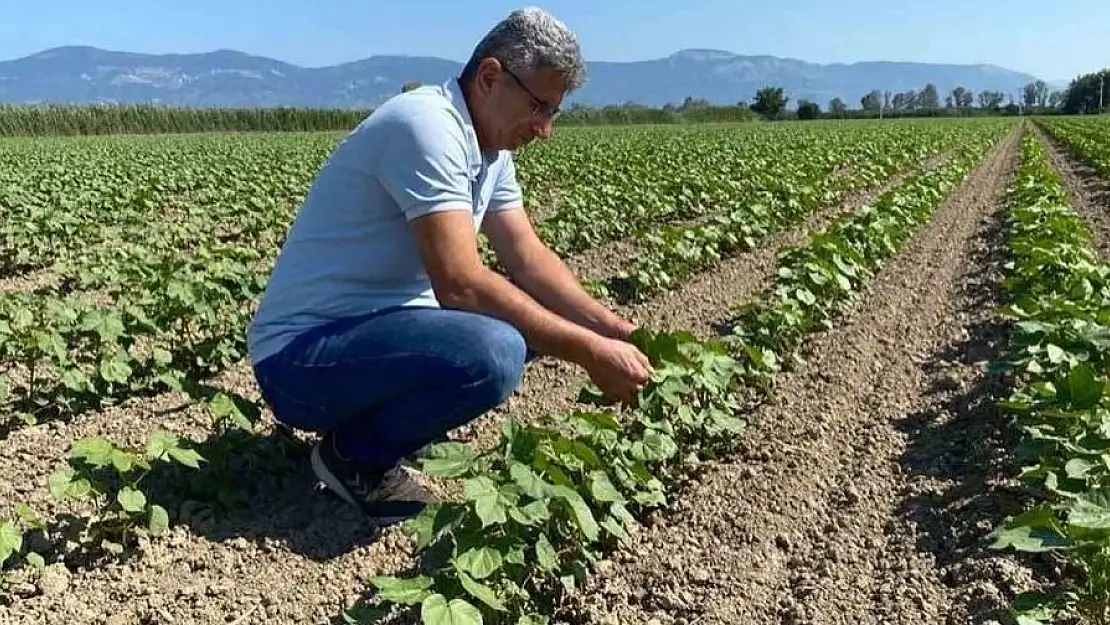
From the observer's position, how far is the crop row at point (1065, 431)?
7.34 feet

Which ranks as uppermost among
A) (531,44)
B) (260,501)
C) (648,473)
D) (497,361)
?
(531,44)

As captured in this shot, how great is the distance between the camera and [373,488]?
10.4 ft

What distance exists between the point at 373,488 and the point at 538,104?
1234 mm

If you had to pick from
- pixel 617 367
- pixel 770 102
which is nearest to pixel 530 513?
pixel 617 367

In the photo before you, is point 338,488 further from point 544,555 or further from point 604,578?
point 544,555

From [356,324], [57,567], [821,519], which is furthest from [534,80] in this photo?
[57,567]

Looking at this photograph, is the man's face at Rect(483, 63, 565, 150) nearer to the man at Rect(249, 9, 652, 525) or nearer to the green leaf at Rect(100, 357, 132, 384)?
the man at Rect(249, 9, 652, 525)

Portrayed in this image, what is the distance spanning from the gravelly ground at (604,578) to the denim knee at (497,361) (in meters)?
0.52

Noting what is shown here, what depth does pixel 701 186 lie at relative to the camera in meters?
12.1

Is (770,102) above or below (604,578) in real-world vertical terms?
above

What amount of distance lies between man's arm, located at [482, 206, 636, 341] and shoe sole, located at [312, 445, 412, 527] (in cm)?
80

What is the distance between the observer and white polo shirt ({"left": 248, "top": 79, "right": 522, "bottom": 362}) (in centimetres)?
277

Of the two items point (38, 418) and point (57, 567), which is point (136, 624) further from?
point (38, 418)

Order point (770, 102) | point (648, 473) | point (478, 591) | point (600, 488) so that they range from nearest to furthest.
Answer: point (478, 591)
point (600, 488)
point (648, 473)
point (770, 102)
